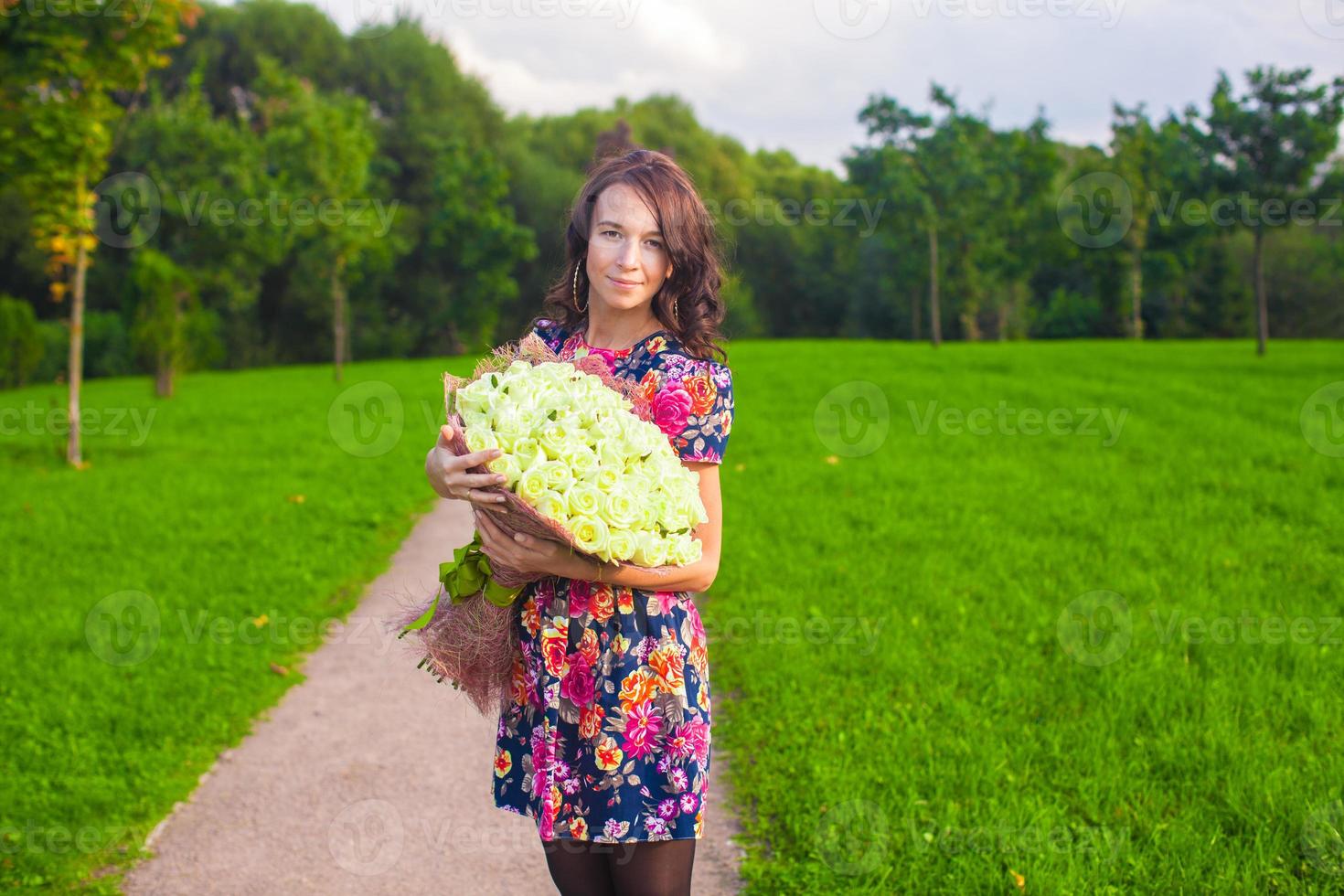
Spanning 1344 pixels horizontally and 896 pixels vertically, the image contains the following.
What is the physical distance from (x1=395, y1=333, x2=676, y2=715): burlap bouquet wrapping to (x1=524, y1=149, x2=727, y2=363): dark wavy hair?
260 mm

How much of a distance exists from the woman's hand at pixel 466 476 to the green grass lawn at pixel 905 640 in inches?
86.1

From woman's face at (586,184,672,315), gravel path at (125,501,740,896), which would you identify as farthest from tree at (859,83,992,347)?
woman's face at (586,184,672,315)

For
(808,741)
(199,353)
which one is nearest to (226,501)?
(808,741)

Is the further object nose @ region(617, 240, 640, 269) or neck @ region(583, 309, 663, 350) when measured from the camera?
neck @ region(583, 309, 663, 350)

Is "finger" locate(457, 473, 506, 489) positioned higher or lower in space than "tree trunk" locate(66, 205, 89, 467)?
lower

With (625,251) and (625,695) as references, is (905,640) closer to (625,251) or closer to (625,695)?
(625,695)

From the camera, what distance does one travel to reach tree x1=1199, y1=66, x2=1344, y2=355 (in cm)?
1931

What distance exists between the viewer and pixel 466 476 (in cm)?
215

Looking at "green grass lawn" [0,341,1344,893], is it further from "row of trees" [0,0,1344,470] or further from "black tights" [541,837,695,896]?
"row of trees" [0,0,1344,470]

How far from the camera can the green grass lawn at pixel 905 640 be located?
147 inches

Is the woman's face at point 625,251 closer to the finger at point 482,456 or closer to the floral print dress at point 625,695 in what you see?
the floral print dress at point 625,695

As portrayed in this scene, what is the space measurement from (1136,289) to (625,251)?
39.3 metres

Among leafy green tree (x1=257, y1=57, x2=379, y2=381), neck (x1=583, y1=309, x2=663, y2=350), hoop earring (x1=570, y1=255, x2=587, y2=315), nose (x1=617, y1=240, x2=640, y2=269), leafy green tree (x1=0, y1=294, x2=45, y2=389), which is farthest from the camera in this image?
Result: leafy green tree (x1=0, y1=294, x2=45, y2=389)

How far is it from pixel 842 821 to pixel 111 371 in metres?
35.2
